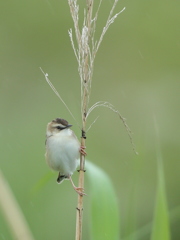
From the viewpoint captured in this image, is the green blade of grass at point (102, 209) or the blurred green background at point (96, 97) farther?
the blurred green background at point (96, 97)

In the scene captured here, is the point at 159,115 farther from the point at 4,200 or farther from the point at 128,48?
the point at 4,200

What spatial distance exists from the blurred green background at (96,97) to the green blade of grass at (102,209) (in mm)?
1547

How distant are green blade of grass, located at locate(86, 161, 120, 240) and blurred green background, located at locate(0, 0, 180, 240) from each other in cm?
155

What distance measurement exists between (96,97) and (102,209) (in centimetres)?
544

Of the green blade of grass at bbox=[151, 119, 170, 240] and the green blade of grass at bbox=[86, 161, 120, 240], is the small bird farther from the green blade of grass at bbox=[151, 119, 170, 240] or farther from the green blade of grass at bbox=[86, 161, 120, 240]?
the green blade of grass at bbox=[151, 119, 170, 240]

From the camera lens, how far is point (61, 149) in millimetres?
3137

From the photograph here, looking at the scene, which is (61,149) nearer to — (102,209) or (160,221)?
(102,209)

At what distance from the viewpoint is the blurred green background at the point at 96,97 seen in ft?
16.4

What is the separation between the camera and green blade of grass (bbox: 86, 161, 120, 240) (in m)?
2.04

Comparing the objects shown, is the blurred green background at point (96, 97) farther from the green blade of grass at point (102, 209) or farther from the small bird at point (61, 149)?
the green blade of grass at point (102, 209)

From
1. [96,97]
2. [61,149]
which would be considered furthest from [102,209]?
[96,97]

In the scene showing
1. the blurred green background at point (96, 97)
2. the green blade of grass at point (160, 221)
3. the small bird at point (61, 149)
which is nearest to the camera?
the green blade of grass at point (160, 221)

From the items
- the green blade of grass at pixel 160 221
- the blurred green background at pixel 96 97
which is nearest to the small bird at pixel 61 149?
the blurred green background at pixel 96 97

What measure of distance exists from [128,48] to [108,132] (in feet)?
7.17
